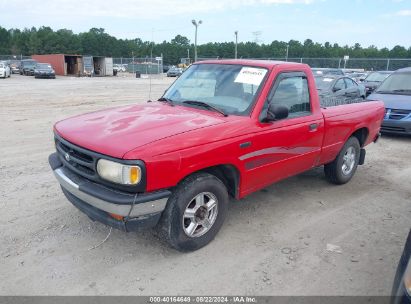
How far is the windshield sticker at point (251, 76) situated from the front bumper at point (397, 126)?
21.5ft

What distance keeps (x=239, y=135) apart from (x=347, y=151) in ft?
9.12

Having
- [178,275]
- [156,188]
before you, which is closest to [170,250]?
[178,275]

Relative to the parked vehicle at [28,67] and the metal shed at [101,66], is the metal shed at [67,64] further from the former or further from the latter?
the parked vehicle at [28,67]

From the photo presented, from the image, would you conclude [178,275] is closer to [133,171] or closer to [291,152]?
[133,171]

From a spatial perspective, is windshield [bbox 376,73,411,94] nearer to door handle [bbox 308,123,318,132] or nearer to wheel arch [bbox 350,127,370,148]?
wheel arch [bbox 350,127,370,148]

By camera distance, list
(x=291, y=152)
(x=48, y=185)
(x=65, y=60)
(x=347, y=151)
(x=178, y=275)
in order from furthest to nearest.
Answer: (x=65, y=60) → (x=347, y=151) → (x=48, y=185) → (x=291, y=152) → (x=178, y=275)

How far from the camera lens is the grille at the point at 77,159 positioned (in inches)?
128

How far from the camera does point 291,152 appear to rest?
4.36 m

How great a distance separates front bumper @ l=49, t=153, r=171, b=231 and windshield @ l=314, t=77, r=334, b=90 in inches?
369

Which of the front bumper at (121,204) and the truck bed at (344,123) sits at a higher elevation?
the truck bed at (344,123)

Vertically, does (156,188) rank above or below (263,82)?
below

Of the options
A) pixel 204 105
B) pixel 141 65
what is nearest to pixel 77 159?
pixel 204 105

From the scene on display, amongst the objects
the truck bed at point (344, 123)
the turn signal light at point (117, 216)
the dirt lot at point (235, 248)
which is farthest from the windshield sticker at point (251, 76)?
the turn signal light at point (117, 216)

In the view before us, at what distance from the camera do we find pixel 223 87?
13.9 ft
